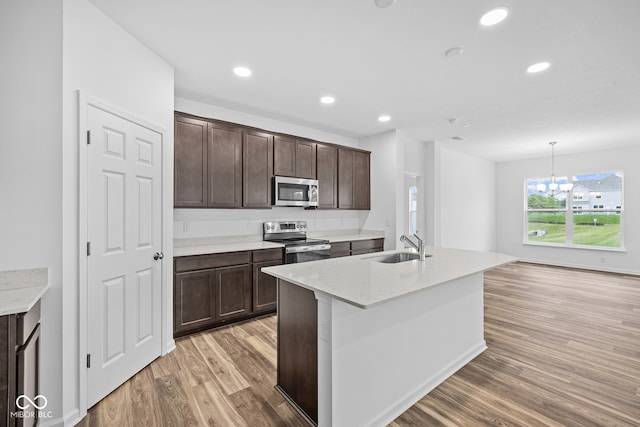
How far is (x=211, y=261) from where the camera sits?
306 cm

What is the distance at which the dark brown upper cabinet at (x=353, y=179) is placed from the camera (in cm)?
482

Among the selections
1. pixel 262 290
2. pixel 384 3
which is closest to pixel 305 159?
pixel 262 290

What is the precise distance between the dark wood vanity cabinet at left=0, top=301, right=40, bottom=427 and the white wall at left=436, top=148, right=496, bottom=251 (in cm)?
579

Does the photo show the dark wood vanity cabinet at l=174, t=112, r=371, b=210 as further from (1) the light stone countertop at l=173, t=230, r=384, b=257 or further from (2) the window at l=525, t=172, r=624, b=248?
(2) the window at l=525, t=172, r=624, b=248

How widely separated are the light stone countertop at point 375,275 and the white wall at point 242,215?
1.93m

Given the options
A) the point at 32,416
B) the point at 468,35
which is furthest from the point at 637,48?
the point at 32,416

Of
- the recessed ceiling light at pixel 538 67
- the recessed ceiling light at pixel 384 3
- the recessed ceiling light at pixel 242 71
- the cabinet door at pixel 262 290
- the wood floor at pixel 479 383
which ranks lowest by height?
the wood floor at pixel 479 383

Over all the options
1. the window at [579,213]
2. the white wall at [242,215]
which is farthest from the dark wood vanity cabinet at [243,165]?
the window at [579,213]

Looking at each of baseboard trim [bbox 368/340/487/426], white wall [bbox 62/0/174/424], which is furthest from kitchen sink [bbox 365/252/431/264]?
white wall [bbox 62/0/174/424]

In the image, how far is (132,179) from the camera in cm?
222

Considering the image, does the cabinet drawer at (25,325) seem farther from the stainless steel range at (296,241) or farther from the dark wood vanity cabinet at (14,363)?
the stainless steel range at (296,241)

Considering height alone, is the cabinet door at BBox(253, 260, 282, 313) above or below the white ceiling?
below

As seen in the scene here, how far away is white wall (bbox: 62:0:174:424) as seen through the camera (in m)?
1.72

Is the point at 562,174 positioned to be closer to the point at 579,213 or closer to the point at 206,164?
the point at 579,213
